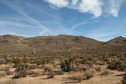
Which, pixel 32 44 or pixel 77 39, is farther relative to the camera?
pixel 77 39

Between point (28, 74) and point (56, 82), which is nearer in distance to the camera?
point (56, 82)

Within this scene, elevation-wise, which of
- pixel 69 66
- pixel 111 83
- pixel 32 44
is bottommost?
pixel 111 83

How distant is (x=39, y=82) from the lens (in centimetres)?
1095

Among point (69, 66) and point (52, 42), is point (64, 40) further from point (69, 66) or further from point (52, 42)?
point (69, 66)

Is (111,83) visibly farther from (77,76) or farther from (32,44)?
(32,44)

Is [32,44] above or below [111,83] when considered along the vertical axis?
above

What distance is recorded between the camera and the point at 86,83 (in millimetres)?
10078

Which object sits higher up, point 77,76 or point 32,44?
point 32,44

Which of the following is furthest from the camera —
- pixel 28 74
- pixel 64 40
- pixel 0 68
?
pixel 64 40

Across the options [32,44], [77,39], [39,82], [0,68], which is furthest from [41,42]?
[39,82]

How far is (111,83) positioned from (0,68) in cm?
1355

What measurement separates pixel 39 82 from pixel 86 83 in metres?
3.60

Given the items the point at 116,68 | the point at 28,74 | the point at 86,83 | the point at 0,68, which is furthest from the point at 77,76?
the point at 0,68

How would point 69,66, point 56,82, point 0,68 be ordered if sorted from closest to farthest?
point 56,82 < point 69,66 < point 0,68
